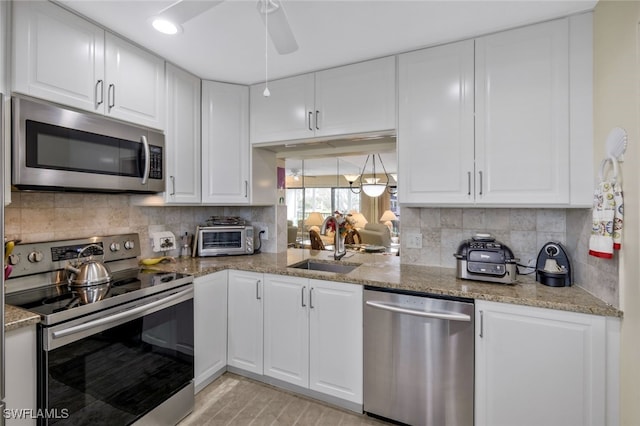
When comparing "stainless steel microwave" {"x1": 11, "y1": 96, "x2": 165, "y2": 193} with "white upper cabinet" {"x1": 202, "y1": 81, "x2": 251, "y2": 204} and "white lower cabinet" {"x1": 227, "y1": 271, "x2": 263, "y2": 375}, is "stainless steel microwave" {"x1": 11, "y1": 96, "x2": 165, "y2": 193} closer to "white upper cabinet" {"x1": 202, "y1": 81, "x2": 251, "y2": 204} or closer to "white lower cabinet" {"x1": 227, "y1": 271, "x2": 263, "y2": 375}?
"white upper cabinet" {"x1": 202, "y1": 81, "x2": 251, "y2": 204}

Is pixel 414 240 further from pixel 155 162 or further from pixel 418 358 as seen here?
pixel 155 162

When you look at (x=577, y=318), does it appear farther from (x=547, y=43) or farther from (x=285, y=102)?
(x=285, y=102)

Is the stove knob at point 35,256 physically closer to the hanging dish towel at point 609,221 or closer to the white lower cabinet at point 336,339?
the white lower cabinet at point 336,339

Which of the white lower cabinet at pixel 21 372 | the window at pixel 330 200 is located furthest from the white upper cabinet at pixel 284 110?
the window at pixel 330 200

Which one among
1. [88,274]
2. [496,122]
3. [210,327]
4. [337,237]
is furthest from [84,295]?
[496,122]

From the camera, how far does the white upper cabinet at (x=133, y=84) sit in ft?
6.04

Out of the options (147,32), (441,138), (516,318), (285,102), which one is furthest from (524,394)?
(147,32)

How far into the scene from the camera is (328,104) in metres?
2.26

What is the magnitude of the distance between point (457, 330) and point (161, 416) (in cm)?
171

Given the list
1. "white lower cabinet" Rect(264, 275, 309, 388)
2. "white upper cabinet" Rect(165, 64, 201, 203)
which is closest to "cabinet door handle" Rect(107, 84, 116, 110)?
"white upper cabinet" Rect(165, 64, 201, 203)

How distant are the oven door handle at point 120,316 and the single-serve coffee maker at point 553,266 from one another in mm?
2134

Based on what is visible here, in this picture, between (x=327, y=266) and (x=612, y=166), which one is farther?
(x=327, y=266)

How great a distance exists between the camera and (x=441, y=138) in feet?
6.37

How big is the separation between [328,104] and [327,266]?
1.24 metres
